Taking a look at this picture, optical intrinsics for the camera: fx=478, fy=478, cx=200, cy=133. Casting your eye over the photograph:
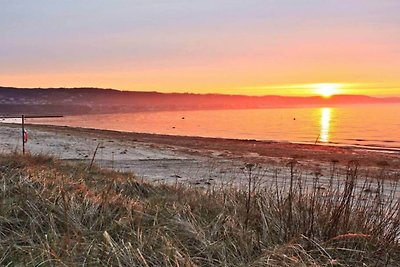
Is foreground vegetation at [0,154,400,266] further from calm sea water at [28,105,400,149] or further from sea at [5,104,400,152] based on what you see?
calm sea water at [28,105,400,149]

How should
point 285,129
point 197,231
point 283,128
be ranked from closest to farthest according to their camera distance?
point 197,231 < point 285,129 < point 283,128

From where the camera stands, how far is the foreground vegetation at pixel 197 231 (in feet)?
12.7

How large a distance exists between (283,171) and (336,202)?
11022 mm

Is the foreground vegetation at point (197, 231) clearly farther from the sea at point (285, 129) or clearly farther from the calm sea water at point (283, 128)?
the calm sea water at point (283, 128)

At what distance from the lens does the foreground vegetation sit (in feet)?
12.7

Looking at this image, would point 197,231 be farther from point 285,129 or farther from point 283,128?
point 283,128

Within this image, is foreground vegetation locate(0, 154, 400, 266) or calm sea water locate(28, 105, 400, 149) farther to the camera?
calm sea water locate(28, 105, 400, 149)

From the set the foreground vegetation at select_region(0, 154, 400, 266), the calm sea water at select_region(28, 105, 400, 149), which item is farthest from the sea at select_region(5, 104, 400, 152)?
the foreground vegetation at select_region(0, 154, 400, 266)

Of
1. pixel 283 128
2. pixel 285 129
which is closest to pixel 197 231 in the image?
pixel 285 129

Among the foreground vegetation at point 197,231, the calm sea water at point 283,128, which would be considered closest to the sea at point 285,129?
the calm sea water at point 283,128

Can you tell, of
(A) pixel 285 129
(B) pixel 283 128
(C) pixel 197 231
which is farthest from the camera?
(B) pixel 283 128

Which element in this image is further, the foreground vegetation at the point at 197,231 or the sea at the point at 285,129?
the sea at the point at 285,129

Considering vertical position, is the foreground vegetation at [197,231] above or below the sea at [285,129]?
above

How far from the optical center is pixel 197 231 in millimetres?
4586
